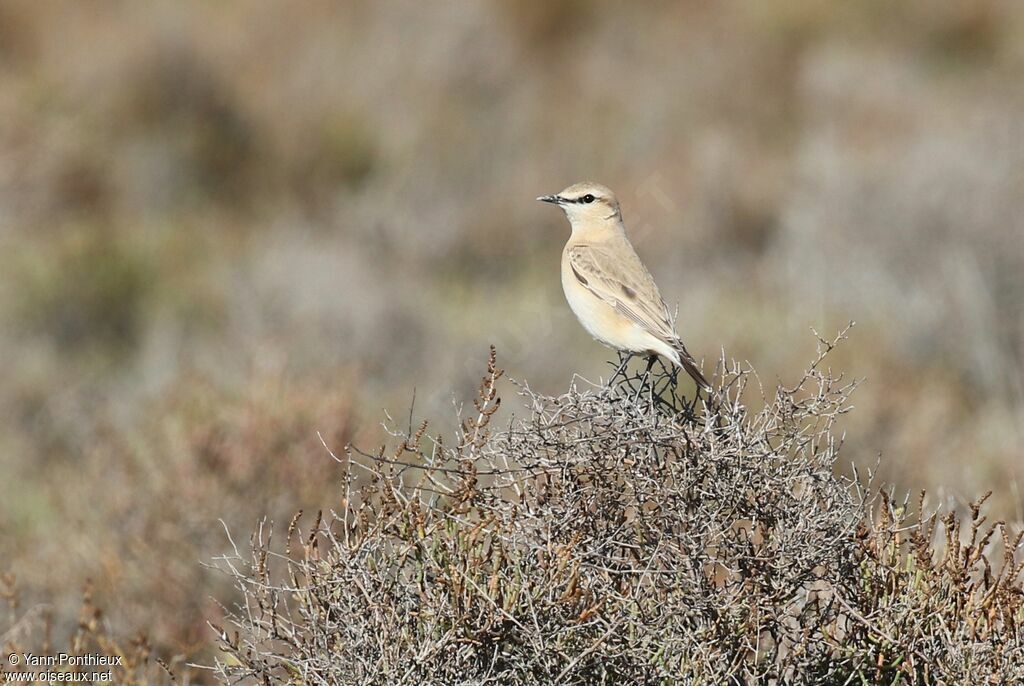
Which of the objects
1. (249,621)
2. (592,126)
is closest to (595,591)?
(249,621)

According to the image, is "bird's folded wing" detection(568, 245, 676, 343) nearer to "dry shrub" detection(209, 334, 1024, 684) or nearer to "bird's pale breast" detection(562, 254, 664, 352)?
"bird's pale breast" detection(562, 254, 664, 352)

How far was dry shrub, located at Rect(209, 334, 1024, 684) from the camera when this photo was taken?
135 inches

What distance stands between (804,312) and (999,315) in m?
1.53

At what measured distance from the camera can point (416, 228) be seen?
14.3 metres

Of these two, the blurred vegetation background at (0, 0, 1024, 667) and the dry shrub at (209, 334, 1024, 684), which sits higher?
the blurred vegetation background at (0, 0, 1024, 667)

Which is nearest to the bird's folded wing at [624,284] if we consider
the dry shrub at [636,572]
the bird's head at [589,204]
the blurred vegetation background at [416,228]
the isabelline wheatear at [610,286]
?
the isabelline wheatear at [610,286]

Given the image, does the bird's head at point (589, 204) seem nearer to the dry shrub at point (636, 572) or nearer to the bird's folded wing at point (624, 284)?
the bird's folded wing at point (624, 284)

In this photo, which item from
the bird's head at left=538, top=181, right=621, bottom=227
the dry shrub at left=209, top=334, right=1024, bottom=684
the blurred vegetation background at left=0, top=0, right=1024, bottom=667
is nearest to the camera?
the dry shrub at left=209, top=334, right=1024, bottom=684

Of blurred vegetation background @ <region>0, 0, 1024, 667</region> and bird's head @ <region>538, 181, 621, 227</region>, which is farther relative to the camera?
blurred vegetation background @ <region>0, 0, 1024, 667</region>

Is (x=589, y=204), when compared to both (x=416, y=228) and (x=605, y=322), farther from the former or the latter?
(x=416, y=228)

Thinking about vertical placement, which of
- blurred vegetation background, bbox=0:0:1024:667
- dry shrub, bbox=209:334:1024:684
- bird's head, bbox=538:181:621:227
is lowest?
dry shrub, bbox=209:334:1024:684

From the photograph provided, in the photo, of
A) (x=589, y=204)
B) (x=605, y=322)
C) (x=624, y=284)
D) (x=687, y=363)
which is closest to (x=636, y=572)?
(x=687, y=363)

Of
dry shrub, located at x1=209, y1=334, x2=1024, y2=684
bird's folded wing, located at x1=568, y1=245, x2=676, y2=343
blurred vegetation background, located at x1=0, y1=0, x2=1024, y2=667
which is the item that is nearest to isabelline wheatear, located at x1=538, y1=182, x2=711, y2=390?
bird's folded wing, located at x1=568, y1=245, x2=676, y2=343

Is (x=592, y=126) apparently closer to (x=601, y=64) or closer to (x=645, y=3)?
(x=601, y=64)
